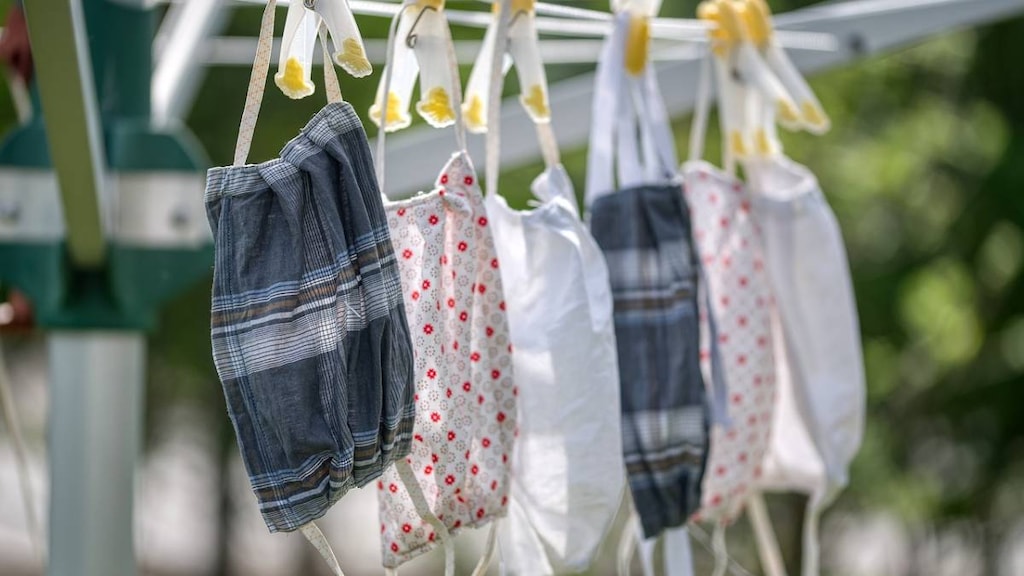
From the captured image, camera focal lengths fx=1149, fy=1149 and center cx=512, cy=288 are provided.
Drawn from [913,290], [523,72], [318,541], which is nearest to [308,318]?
[318,541]

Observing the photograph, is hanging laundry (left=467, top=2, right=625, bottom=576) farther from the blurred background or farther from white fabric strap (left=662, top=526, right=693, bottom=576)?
the blurred background

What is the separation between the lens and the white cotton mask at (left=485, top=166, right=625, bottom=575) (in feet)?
3.04

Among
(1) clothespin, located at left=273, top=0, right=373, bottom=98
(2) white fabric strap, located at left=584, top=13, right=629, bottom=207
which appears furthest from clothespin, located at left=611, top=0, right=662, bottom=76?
(1) clothespin, located at left=273, top=0, right=373, bottom=98

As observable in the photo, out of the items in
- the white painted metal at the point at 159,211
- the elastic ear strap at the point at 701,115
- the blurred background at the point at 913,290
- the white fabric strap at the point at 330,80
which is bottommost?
the blurred background at the point at 913,290

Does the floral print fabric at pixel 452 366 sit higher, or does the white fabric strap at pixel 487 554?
the floral print fabric at pixel 452 366

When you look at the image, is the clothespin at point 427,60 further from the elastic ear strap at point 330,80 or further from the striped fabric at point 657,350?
the striped fabric at point 657,350

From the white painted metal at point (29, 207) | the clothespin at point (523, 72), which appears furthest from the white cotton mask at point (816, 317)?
the white painted metal at point (29, 207)

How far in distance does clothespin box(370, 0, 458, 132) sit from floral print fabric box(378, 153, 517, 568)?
0.17 ft

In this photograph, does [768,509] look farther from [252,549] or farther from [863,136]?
[252,549]

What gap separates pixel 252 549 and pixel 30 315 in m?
3.85

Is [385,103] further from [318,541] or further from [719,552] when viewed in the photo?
[719,552]

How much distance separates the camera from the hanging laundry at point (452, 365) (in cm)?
85

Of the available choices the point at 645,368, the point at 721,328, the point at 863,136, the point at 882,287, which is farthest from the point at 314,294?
the point at 863,136

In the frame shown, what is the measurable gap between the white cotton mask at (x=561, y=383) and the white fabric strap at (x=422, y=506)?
133 mm
